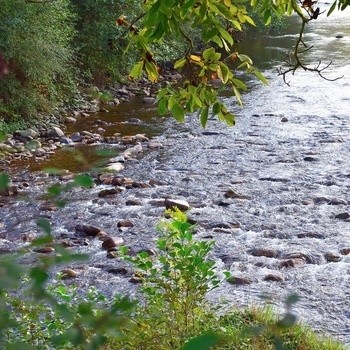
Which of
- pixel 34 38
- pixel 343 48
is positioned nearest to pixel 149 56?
pixel 34 38

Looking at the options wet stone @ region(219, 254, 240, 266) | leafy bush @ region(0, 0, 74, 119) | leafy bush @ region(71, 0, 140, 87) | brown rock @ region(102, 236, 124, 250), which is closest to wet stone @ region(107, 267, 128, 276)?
brown rock @ region(102, 236, 124, 250)

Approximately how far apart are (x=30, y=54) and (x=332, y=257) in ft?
23.9

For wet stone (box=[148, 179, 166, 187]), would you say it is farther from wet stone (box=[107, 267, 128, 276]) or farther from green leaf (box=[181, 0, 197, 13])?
green leaf (box=[181, 0, 197, 13])

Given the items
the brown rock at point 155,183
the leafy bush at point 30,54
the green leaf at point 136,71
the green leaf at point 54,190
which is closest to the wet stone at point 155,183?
the brown rock at point 155,183

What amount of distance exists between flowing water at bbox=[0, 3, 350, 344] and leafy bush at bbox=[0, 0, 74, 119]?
1.31 m

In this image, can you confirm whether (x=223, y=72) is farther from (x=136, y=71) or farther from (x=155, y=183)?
(x=155, y=183)

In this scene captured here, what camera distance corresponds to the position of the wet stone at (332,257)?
669 cm

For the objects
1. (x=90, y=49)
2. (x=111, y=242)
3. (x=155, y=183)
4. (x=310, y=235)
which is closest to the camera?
(x=111, y=242)

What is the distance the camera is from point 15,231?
24.3 ft

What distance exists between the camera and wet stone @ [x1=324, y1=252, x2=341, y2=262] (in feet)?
21.9

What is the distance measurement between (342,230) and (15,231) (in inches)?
126

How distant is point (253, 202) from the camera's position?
8484 millimetres

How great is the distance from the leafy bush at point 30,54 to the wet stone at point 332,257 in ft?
22.0

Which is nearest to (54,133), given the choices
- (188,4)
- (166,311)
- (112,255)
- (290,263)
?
(112,255)
